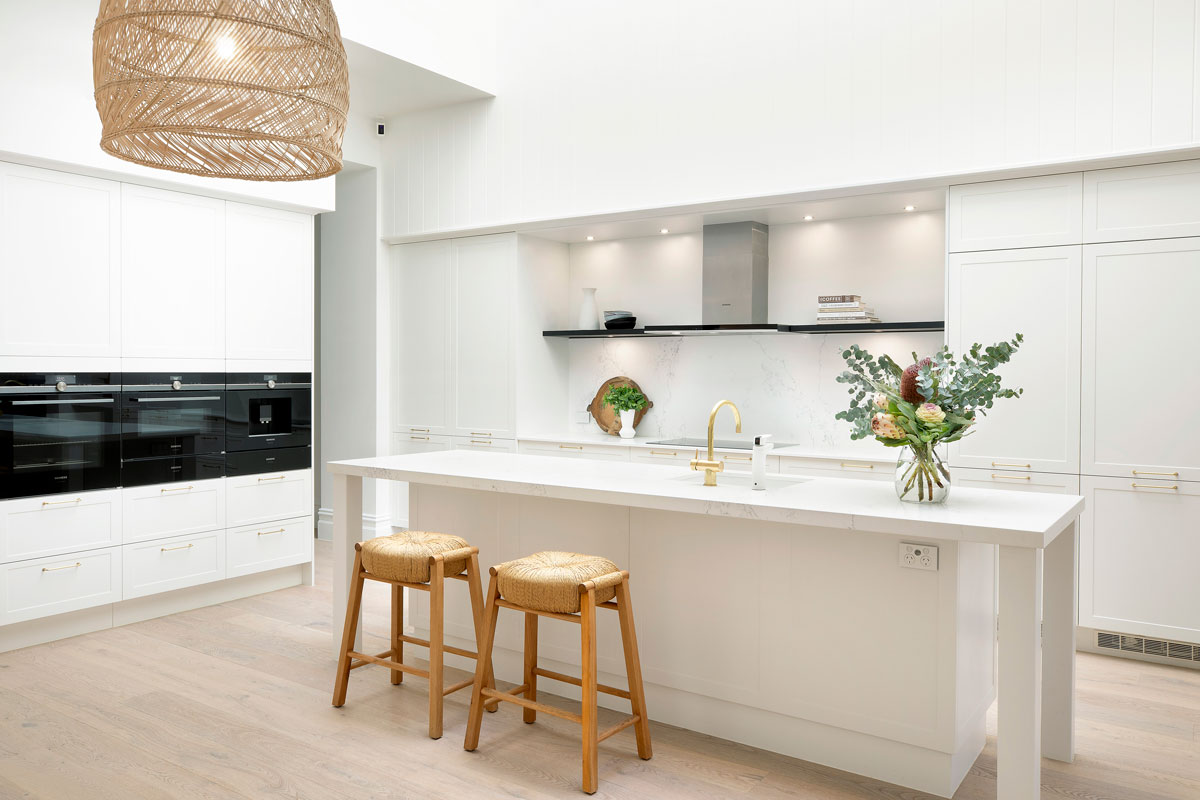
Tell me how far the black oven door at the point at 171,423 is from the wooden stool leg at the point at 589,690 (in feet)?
9.61

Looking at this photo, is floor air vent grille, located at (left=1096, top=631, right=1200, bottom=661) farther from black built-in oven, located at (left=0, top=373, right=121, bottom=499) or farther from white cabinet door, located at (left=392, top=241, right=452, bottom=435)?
black built-in oven, located at (left=0, top=373, right=121, bottom=499)

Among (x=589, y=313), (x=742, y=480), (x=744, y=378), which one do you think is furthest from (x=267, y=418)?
(x=742, y=480)

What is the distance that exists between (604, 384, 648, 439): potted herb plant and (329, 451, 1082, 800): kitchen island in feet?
7.39

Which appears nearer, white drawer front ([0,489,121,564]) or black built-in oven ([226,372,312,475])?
white drawer front ([0,489,121,564])

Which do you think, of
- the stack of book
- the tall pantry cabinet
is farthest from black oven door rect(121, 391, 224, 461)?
the tall pantry cabinet

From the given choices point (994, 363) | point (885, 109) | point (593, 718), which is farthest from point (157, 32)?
point (885, 109)

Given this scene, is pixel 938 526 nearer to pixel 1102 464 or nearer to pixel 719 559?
pixel 719 559

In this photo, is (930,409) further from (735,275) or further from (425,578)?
(735,275)

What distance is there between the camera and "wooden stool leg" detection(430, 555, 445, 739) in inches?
116

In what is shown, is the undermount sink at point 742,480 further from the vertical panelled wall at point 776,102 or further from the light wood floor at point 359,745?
the vertical panelled wall at point 776,102

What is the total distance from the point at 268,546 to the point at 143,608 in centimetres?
73

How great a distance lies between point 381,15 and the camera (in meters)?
4.84

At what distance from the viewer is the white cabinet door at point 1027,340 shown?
12.6 feet

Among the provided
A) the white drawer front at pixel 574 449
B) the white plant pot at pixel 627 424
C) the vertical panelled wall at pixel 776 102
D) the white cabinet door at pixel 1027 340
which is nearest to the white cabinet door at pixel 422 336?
the vertical panelled wall at pixel 776 102
